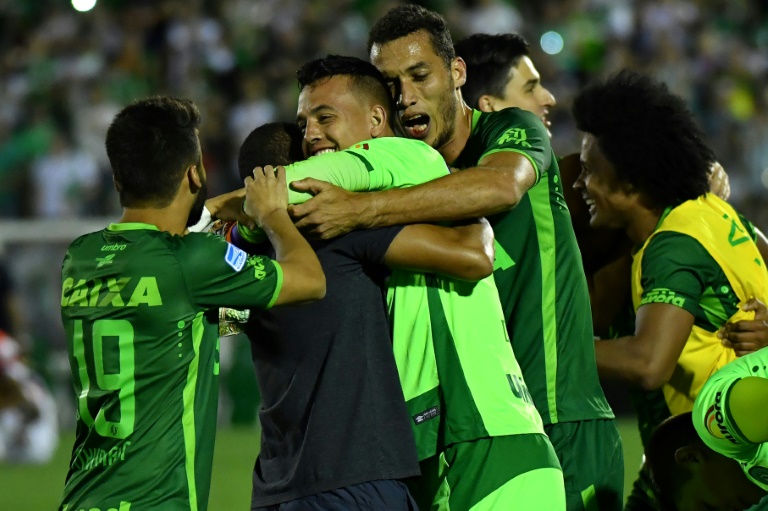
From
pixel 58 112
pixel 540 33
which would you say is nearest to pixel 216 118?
pixel 58 112

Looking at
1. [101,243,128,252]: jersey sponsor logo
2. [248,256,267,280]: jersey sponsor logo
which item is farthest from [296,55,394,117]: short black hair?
[101,243,128,252]: jersey sponsor logo

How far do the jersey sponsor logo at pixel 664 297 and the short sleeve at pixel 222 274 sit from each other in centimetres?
168

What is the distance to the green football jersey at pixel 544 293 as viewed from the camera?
4.32 m

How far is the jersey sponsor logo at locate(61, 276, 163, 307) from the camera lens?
378 centimetres

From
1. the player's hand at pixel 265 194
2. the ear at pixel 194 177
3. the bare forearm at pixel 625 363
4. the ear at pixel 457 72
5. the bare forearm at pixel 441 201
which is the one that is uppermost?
the ear at pixel 457 72

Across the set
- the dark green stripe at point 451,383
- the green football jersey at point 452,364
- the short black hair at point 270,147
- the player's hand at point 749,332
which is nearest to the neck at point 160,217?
the short black hair at point 270,147

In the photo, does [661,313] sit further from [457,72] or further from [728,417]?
[457,72]

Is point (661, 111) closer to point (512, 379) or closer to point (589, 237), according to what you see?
point (589, 237)

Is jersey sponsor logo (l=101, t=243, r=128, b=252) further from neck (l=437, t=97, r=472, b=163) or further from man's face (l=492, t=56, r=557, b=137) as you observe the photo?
man's face (l=492, t=56, r=557, b=137)

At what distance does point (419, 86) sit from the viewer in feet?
14.9

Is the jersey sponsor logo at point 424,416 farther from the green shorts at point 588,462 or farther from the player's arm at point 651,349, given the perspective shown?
the player's arm at point 651,349

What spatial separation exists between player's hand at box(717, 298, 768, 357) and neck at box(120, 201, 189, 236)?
227 centimetres

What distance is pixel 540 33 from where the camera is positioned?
1689cm

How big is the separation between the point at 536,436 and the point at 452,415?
279 millimetres
